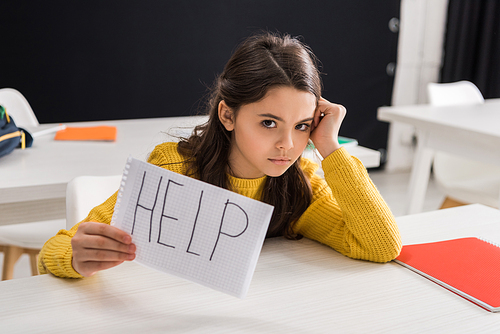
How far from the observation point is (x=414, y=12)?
12.5ft

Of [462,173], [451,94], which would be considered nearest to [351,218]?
[462,173]

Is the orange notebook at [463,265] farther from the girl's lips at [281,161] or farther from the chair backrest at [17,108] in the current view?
the chair backrest at [17,108]

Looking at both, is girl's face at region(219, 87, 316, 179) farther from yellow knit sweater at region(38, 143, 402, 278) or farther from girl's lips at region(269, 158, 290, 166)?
yellow knit sweater at region(38, 143, 402, 278)

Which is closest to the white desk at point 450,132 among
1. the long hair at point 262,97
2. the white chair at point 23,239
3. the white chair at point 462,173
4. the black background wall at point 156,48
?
the white chair at point 462,173

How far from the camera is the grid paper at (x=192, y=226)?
61 cm

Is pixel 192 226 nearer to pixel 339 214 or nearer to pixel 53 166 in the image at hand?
pixel 339 214

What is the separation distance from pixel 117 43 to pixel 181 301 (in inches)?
107

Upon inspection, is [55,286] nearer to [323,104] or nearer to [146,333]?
[146,333]

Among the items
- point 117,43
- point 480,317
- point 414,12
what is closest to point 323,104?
point 480,317

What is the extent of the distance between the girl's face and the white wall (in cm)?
331

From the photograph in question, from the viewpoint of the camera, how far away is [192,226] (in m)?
0.62

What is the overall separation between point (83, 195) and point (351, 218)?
556mm

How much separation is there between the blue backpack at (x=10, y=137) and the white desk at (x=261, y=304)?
0.89 meters

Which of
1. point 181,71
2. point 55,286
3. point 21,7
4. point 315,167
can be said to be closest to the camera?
point 55,286
